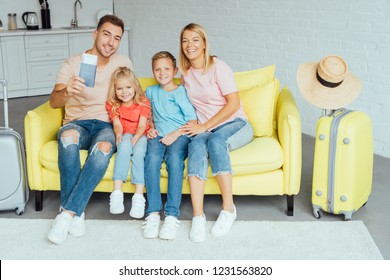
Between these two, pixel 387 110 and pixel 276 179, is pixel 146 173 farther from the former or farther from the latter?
pixel 387 110

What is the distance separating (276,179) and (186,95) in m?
0.69

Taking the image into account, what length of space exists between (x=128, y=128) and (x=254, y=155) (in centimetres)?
71

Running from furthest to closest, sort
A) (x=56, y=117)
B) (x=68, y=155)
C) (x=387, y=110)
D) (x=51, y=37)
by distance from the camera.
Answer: (x=51, y=37) → (x=387, y=110) → (x=56, y=117) → (x=68, y=155)

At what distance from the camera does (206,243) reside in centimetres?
267

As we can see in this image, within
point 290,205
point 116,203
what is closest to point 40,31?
point 116,203

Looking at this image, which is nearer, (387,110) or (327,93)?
(327,93)

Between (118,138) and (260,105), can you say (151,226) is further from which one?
(260,105)

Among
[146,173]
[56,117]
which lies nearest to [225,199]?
[146,173]

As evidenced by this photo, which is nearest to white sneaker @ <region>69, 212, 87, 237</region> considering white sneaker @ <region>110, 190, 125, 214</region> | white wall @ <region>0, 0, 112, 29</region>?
white sneaker @ <region>110, 190, 125, 214</region>

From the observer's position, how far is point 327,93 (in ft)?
9.77

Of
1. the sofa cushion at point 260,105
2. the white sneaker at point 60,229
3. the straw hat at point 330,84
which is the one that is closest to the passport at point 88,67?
the white sneaker at point 60,229

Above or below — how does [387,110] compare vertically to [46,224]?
above

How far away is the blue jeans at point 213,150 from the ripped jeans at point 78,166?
0.44m

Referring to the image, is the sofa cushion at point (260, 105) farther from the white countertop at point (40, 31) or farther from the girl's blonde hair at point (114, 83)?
the white countertop at point (40, 31)
